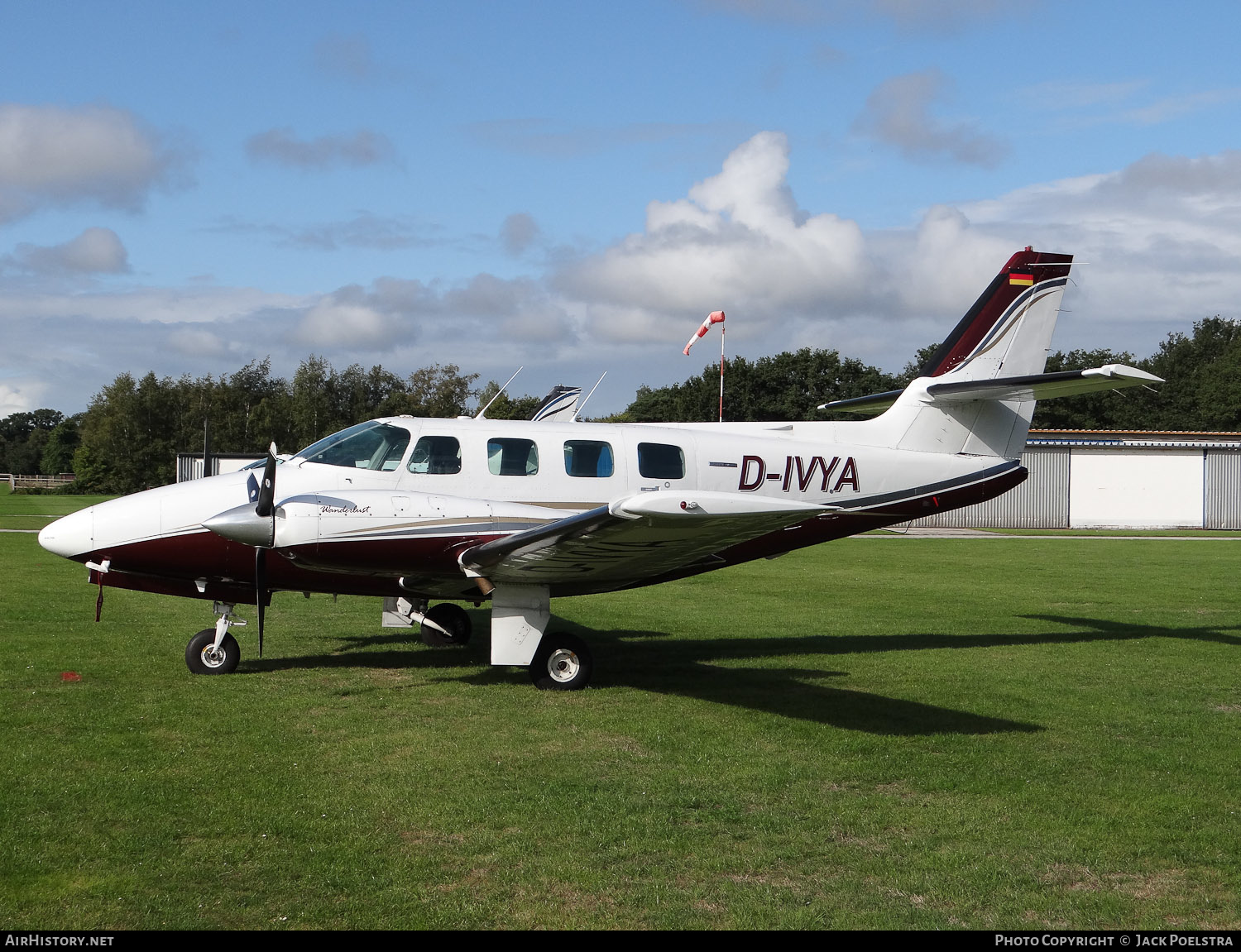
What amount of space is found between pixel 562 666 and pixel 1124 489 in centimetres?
3829

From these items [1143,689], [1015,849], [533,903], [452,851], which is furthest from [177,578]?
[1143,689]

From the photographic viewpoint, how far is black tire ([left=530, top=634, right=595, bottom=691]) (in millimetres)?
9953

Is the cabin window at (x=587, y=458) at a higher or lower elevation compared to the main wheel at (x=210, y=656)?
higher

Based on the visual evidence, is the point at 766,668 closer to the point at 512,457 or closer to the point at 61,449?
the point at 512,457

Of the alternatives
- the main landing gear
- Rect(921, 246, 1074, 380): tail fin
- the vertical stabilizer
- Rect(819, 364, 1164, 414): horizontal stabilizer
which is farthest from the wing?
Rect(921, 246, 1074, 380): tail fin

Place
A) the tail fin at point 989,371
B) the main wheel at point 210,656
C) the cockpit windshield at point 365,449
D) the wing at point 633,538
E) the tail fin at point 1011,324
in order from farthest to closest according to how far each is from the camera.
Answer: the tail fin at point 1011,324, the tail fin at point 989,371, the cockpit windshield at point 365,449, the main wheel at point 210,656, the wing at point 633,538

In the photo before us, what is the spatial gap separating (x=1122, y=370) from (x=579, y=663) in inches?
248

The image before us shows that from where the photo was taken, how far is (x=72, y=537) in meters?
9.73

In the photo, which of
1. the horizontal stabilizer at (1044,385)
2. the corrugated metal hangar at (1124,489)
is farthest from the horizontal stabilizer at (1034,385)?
the corrugated metal hangar at (1124,489)

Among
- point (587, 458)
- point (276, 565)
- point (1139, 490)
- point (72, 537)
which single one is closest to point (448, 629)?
point (276, 565)

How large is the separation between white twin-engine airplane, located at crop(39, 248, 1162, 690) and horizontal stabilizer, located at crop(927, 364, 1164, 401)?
1.2 inches

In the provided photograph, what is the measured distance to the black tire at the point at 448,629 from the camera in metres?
12.3

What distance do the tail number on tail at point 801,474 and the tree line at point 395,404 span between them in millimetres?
49392

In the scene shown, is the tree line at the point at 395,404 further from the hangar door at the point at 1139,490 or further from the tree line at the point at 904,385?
the hangar door at the point at 1139,490
